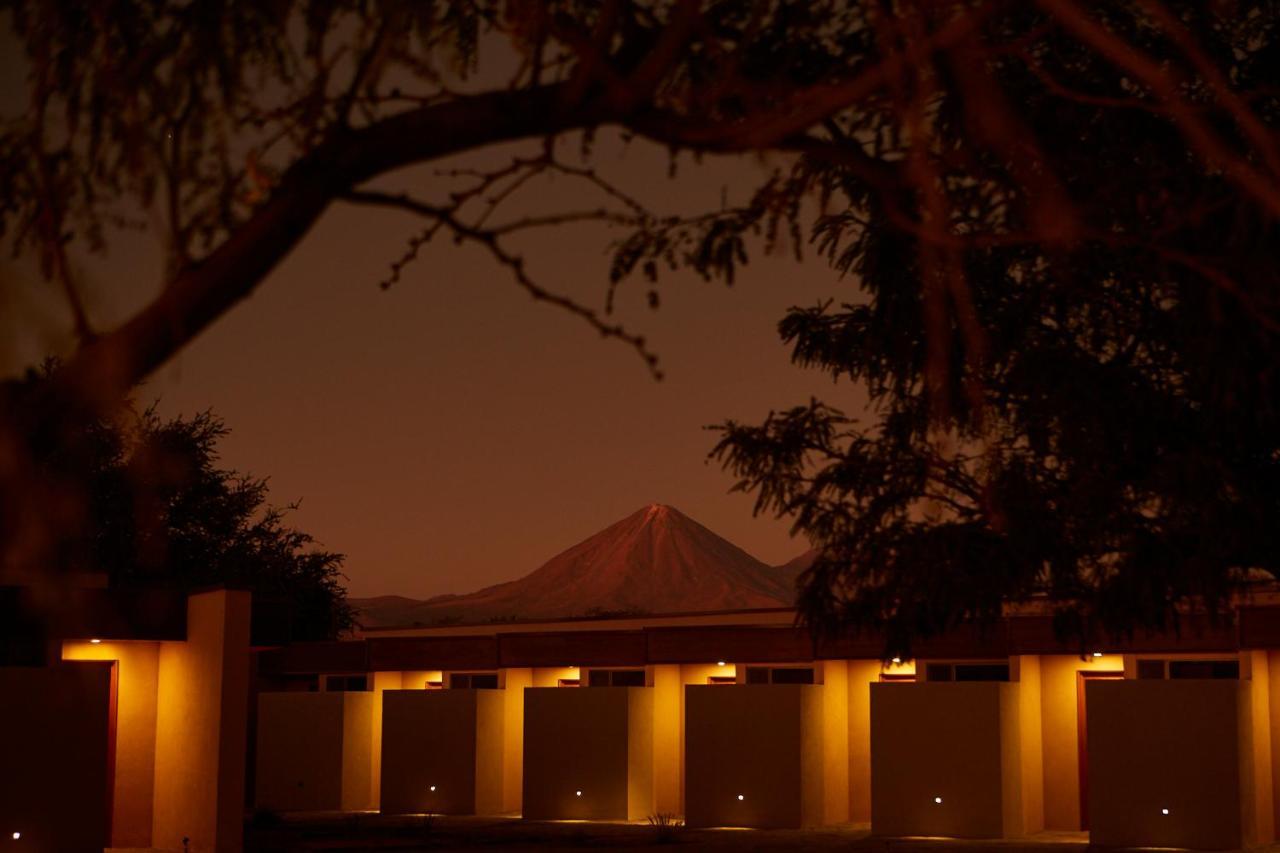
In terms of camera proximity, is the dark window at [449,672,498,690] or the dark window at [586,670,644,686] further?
the dark window at [449,672,498,690]

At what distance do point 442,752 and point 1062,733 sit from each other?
10.9m

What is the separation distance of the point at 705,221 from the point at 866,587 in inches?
214

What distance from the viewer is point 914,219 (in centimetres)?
693

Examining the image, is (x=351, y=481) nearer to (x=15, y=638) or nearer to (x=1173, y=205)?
(x=15, y=638)

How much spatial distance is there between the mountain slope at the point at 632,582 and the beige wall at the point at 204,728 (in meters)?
92.1

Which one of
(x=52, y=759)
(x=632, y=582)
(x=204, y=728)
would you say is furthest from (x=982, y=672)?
(x=632, y=582)

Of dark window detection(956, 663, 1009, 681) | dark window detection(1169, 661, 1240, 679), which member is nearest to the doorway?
dark window detection(1169, 661, 1240, 679)

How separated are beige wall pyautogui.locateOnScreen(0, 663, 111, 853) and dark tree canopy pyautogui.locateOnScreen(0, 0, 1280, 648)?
27.0 ft

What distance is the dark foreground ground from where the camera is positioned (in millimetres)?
22219

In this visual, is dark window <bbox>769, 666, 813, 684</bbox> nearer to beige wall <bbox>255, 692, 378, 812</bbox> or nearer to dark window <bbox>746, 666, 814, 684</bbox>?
dark window <bbox>746, 666, 814, 684</bbox>

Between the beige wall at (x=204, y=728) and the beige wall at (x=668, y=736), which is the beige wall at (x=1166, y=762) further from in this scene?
the beige wall at (x=204, y=728)

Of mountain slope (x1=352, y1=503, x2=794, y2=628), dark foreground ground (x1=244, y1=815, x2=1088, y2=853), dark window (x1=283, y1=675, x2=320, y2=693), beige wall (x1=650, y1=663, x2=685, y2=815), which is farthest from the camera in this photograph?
mountain slope (x1=352, y1=503, x2=794, y2=628)

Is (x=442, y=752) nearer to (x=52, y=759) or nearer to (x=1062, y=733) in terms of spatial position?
(x=1062, y=733)

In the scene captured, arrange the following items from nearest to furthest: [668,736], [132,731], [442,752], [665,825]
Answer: [132,731]
[665,825]
[668,736]
[442,752]
